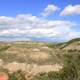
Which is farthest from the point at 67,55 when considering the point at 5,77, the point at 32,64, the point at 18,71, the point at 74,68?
the point at 5,77

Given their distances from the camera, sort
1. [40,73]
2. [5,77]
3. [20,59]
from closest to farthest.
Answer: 1. [5,77]
2. [40,73]
3. [20,59]

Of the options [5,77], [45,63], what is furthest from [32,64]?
[5,77]

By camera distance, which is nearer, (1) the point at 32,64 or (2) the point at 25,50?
(1) the point at 32,64

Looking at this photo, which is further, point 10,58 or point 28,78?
point 10,58

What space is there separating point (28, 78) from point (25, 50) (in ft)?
15.0

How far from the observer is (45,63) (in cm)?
2777

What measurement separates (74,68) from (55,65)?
1.94 meters

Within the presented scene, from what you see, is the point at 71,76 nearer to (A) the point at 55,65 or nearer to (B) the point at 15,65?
(A) the point at 55,65

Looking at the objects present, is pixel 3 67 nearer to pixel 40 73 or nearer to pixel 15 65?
pixel 15 65

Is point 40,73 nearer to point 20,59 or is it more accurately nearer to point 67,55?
point 20,59

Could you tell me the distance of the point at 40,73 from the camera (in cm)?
2625

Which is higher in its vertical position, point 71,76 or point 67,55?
point 67,55

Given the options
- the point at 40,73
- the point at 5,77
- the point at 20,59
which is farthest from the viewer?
the point at 20,59

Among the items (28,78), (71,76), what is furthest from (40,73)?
(71,76)
